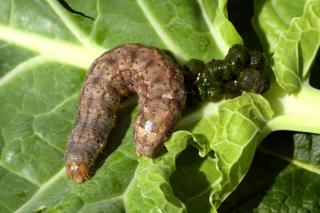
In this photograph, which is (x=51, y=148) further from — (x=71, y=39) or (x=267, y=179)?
(x=267, y=179)

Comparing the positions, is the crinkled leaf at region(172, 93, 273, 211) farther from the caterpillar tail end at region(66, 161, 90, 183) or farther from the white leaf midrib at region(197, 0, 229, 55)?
the caterpillar tail end at region(66, 161, 90, 183)

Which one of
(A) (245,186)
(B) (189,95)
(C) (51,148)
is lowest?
(A) (245,186)

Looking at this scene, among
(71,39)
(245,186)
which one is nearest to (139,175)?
(245,186)

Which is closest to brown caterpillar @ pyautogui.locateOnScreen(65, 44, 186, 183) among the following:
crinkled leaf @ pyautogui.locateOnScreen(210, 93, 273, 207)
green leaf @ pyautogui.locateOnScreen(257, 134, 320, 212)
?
crinkled leaf @ pyautogui.locateOnScreen(210, 93, 273, 207)

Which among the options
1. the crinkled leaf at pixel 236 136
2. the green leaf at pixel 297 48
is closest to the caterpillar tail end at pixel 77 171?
the crinkled leaf at pixel 236 136

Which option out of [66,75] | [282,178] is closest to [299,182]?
[282,178]
